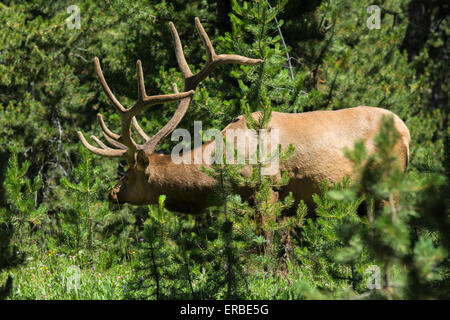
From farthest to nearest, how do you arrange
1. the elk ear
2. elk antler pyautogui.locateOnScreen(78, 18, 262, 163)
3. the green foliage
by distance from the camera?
the elk ear < elk antler pyautogui.locateOnScreen(78, 18, 262, 163) < the green foliage

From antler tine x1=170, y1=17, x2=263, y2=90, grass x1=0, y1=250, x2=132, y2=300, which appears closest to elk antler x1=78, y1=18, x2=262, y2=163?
antler tine x1=170, y1=17, x2=263, y2=90

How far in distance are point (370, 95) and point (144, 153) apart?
13.6ft

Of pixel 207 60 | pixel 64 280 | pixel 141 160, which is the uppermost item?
pixel 207 60

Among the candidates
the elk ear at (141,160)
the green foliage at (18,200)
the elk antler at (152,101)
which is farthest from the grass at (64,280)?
the elk antler at (152,101)

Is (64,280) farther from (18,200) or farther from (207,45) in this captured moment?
(207,45)

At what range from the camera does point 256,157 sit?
375 centimetres

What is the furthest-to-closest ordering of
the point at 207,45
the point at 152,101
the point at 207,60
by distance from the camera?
the point at 207,60, the point at 207,45, the point at 152,101

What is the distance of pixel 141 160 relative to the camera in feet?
18.4

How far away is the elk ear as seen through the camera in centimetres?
553

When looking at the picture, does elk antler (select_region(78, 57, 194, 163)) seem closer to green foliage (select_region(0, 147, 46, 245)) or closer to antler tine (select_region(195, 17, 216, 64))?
antler tine (select_region(195, 17, 216, 64))

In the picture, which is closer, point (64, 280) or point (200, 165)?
point (64, 280)

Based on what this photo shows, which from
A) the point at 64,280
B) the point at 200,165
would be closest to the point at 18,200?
the point at 64,280

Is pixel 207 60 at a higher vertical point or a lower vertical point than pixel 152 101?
higher

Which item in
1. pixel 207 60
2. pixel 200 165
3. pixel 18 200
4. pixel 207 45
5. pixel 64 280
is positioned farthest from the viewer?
pixel 200 165
